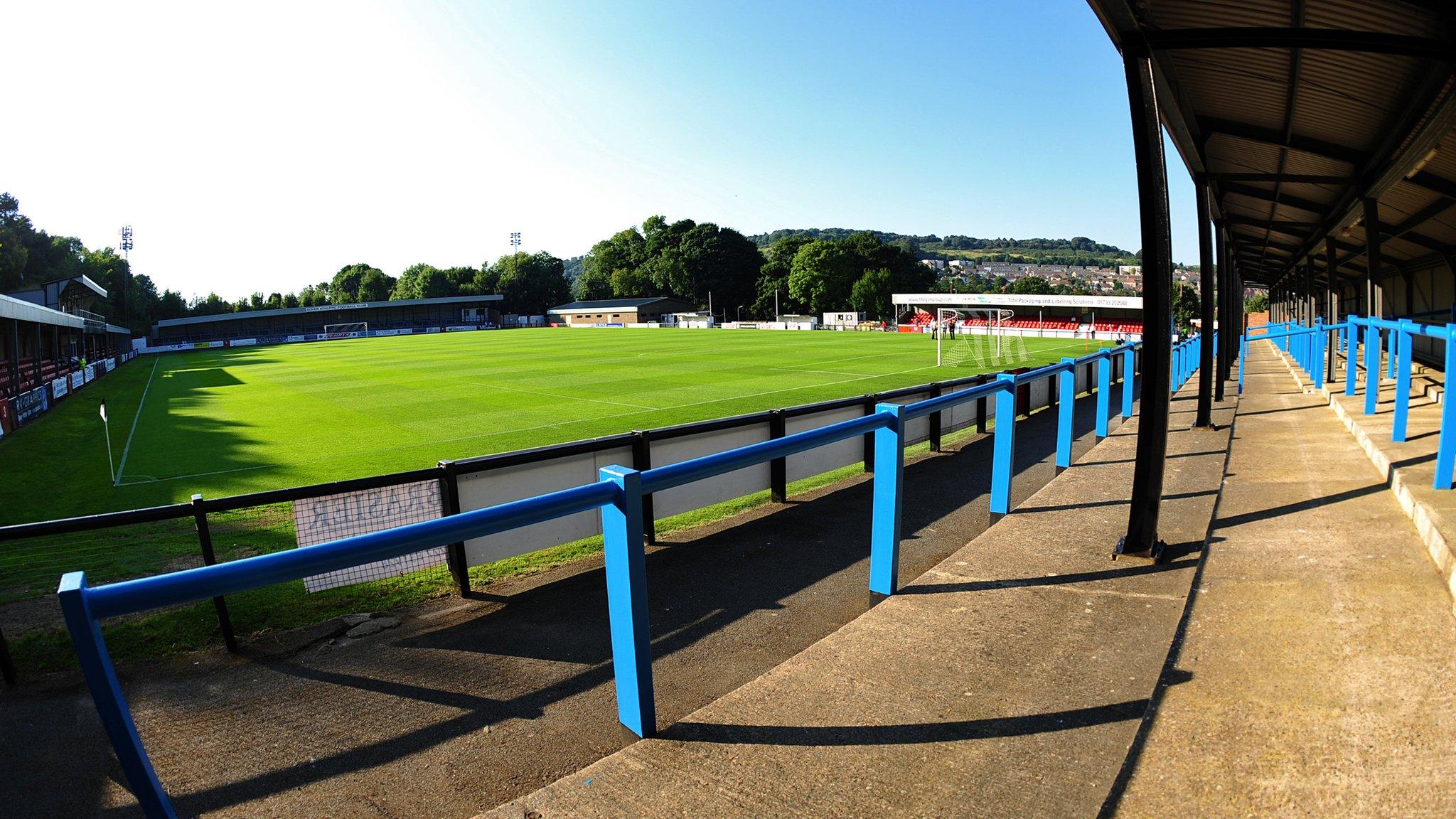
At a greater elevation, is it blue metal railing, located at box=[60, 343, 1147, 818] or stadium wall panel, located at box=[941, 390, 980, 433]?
blue metal railing, located at box=[60, 343, 1147, 818]

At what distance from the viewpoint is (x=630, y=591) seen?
2756 millimetres

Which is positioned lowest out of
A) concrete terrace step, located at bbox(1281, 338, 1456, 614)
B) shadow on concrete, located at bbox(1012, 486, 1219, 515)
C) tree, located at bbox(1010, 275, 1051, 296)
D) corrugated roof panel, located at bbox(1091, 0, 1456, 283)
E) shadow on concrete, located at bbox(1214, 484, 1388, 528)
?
shadow on concrete, located at bbox(1012, 486, 1219, 515)

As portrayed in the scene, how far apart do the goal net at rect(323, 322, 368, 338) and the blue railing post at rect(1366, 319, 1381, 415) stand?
352 ft

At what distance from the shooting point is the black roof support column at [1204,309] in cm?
944

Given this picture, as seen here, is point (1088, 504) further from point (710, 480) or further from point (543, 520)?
point (543, 520)

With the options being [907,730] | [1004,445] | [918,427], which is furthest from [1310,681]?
[918,427]

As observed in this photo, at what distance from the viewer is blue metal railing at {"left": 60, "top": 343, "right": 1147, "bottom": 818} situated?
1.73 metres

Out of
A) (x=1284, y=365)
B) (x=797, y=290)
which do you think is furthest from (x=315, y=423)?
(x=797, y=290)

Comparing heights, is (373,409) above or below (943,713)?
above

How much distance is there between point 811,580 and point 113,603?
4.18 meters

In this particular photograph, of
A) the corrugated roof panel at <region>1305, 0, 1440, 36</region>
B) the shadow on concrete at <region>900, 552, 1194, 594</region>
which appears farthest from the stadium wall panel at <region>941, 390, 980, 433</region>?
the shadow on concrete at <region>900, 552, 1194, 594</region>

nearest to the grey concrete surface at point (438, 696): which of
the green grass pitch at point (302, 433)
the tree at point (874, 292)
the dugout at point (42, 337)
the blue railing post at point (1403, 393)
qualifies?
the green grass pitch at point (302, 433)

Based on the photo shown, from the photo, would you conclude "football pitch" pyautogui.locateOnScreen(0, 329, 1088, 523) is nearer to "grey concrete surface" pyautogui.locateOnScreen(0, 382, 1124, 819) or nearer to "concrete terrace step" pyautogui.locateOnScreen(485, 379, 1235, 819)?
"grey concrete surface" pyautogui.locateOnScreen(0, 382, 1124, 819)

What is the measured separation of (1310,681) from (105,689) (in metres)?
3.79
